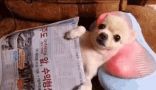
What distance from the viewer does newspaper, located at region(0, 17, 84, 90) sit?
2.92 feet

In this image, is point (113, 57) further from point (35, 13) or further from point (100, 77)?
point (35, 13)

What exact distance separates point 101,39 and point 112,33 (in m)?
0.04

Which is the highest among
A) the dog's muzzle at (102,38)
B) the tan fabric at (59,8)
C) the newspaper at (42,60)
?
the tan fabric at (59,8)

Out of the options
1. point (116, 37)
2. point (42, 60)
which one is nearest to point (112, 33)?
point (116, 37)

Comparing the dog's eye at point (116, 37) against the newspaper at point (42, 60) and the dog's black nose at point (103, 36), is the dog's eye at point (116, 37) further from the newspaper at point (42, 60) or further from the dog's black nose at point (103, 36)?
the newspaper at point (42, 60)

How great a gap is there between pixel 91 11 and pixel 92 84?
0.25m

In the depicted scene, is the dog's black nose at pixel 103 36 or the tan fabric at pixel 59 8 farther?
the tan fabric at pixel 59 8

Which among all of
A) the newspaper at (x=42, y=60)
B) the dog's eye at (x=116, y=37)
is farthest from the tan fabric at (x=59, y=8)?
the dog's eye at (x=116, y=37)

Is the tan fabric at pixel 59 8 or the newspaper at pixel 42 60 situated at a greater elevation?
the tan fabric at pixel 59 8

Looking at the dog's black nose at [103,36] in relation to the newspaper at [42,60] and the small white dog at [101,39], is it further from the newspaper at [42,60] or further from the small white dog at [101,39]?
the newspaper at [42,60]

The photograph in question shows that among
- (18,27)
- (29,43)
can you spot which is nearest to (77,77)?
(29,43)

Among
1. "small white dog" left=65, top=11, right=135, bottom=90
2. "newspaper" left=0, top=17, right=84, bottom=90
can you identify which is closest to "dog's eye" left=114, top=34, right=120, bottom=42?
"small white dog" left=65, top=11, right=135, bottom=90

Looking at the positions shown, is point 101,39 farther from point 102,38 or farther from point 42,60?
point 42,60

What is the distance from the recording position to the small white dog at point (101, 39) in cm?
84
